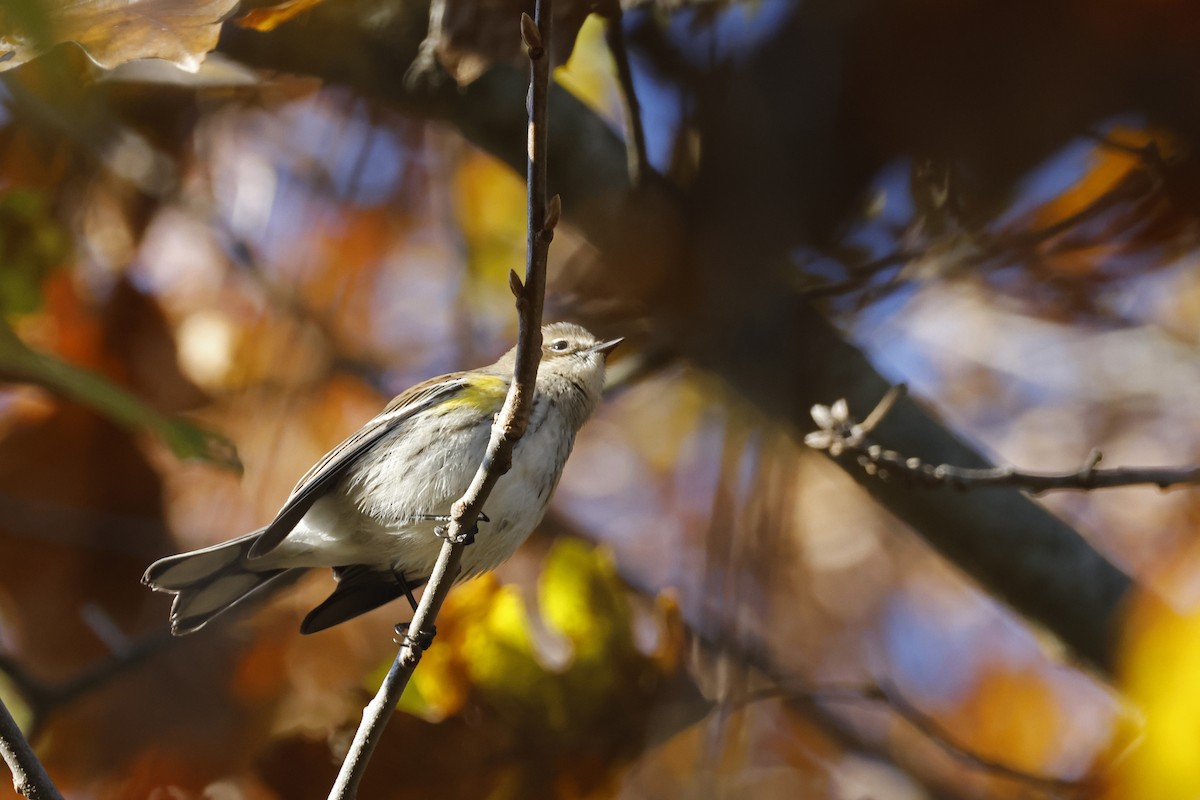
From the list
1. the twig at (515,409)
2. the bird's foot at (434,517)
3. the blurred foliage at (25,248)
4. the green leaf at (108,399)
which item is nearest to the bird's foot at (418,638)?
the twig at (515,409)

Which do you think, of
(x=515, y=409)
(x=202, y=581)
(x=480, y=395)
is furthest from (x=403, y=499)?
(x=515, y=409)

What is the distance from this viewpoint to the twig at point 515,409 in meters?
1.10

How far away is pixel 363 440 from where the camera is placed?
2.37 meters

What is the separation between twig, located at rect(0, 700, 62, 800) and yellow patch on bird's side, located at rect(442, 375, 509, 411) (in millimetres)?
1112

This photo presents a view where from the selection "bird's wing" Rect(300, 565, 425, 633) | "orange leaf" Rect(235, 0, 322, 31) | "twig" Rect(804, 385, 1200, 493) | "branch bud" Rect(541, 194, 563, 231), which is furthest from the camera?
"bird's wing" Rect(300, 565, 425, 633)

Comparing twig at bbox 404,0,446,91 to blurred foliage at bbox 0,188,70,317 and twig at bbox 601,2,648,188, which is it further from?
blurred foliage at bbox 0,188,70,317

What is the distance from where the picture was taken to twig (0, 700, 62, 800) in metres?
1.43

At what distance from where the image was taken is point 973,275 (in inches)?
87.8

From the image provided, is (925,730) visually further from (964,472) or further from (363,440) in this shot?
(363,440)

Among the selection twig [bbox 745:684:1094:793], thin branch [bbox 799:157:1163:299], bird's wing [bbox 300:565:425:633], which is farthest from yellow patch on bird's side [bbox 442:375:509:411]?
twig [bbox 745:684:1094:793]

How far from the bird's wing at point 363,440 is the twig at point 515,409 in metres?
0.58

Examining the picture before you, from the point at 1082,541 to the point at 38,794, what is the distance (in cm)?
232

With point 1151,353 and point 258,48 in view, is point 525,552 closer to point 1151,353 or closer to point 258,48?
point 258,48

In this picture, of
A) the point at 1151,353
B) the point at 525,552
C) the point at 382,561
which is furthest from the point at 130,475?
the point at 1151,353
